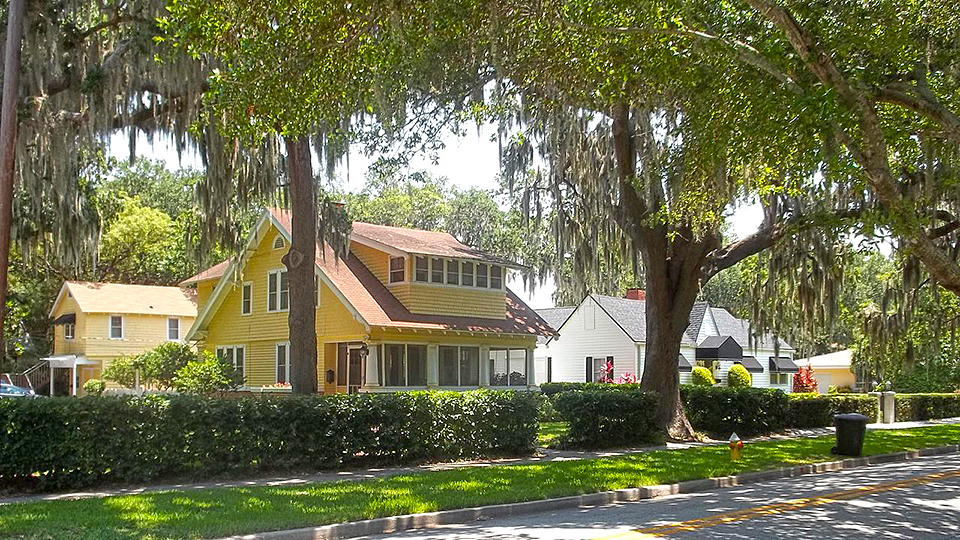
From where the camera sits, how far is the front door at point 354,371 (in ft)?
101

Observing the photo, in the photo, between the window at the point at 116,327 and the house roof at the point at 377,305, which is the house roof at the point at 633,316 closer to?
the house roof at the point at 377,305

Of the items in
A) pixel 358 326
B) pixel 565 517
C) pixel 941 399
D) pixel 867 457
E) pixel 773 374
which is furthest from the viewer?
pixel 773 374

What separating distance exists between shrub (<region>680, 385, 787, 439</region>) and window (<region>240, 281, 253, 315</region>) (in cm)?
1680

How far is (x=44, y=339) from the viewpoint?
2025 inches

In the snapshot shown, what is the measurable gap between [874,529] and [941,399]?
2697 cm

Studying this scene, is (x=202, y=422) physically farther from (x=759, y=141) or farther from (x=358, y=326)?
(x=358, y=326)

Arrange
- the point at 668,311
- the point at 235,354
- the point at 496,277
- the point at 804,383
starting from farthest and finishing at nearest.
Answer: the point at 804,383 → the point at 235,354 → the point at 496,277 → the point at 668,311

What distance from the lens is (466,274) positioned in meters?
33.2

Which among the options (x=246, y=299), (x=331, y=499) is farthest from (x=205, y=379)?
(x=331, y=499)

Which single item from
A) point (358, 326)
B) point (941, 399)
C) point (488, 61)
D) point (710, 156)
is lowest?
point (941, 399)

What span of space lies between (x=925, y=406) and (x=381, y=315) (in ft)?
65.2

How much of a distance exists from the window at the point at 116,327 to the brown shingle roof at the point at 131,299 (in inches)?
27.3

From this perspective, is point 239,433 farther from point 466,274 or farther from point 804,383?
point 804,383

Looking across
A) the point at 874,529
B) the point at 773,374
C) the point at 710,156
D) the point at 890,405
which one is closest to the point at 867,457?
the point at 710,156
